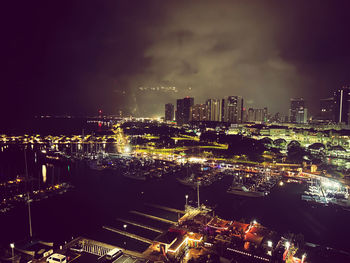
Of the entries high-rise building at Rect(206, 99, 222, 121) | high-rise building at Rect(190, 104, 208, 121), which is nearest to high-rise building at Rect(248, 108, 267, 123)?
high-rise building at Rect(206, 99, 222, 121)

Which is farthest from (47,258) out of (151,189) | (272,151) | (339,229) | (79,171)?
(272,151)

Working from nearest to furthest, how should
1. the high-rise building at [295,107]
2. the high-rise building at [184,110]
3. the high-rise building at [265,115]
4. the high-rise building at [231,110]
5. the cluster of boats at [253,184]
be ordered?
1. the cluster of boats at [253,184]
2. the high-rise building at [231,110]
3. the high-rise building at [184,110]
4. the high-rise building at [295,107]
5. the high-rise building at [265,115]

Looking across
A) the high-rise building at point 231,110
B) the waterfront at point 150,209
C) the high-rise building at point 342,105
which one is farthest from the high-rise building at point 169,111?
the waterfront at point 150,209

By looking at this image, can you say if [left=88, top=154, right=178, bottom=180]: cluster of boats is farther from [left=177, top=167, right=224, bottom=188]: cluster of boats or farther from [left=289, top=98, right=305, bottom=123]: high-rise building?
Answer: [left=289, top=98, right=305, bottom=123]: high-rise building

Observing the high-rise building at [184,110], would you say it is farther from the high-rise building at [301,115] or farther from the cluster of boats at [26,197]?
the cluster of boats at [26,197]

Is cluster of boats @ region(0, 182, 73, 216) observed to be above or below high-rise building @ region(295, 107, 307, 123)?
below
